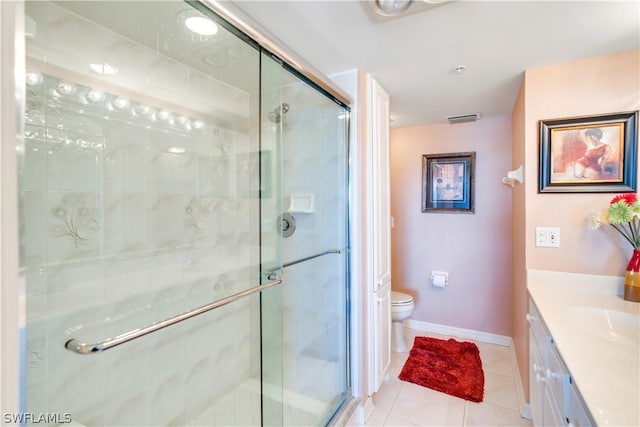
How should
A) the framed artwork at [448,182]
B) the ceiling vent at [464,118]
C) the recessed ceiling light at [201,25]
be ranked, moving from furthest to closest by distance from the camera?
1. the framed artwork at [448,182]
2. the ceiling vent at [464,118]
3. the recessed ceiling light at [201,25]

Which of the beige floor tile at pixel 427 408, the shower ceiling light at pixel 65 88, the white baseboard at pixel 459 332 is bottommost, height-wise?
the beige floor tile at pixel 427 408

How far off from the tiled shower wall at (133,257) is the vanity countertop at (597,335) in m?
1.45

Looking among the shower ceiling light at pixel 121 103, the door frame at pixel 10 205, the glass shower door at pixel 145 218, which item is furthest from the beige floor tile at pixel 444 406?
the shower ceiling light at pixel 121 103

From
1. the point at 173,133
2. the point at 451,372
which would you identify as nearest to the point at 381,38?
the point at 173,133

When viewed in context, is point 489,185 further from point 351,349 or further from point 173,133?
point 173,133

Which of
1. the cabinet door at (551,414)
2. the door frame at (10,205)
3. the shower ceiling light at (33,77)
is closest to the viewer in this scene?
the door frame at (10,205)

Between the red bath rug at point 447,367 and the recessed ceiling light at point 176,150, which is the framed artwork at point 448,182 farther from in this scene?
the recessed ceiling light at point 176,150

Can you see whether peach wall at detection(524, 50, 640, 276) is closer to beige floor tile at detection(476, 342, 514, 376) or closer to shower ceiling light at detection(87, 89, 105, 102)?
beige floor tile at detection(476, 342, 514, 376)

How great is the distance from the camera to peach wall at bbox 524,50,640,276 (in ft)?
5.57

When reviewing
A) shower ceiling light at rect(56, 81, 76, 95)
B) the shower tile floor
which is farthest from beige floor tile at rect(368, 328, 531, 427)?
shower ceiling light at rect(56, 81, 76, 95)

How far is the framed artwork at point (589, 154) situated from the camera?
168cm

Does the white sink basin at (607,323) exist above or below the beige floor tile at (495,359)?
above

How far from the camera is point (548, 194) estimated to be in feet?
6.08

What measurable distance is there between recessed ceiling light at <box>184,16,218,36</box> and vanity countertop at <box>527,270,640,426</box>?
1.76 metres
